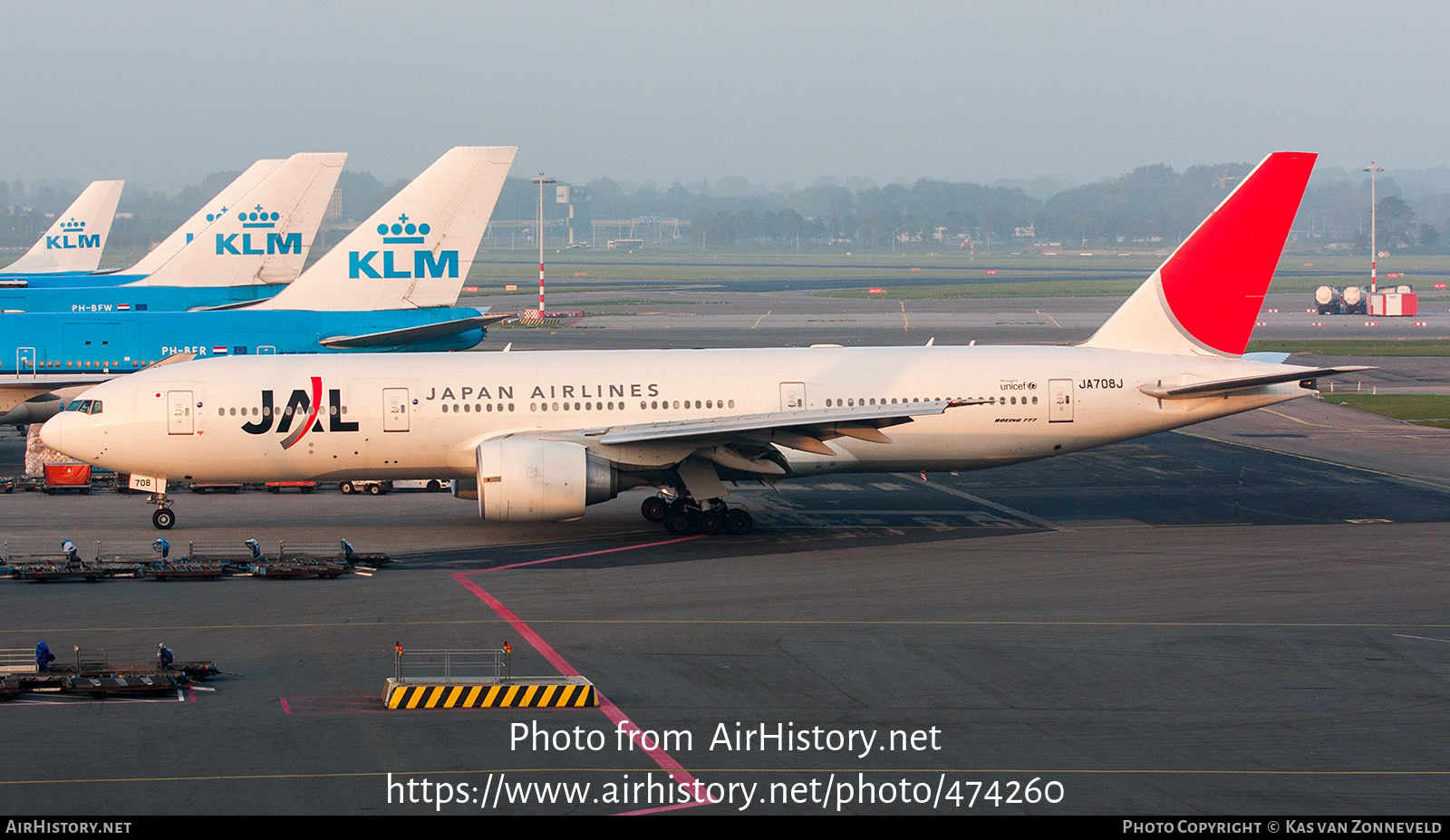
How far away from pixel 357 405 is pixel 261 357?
3146mm

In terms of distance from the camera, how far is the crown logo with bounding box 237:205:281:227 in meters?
51.9

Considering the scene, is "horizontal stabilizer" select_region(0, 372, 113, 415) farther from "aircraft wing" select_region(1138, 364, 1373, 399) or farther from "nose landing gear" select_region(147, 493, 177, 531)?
"aircraft wing" select_region(1138, 364, 1373, 399)

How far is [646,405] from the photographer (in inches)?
1222

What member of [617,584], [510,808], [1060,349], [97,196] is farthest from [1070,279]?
[510,808]

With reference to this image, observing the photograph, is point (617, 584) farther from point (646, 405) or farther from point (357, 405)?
point (357, 405)

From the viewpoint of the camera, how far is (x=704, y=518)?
30656 mm

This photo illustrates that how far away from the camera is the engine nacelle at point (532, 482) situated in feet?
91.6

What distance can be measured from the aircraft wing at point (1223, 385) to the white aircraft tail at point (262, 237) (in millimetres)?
32714

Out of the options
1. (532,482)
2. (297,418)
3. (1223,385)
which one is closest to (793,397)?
(532,482)

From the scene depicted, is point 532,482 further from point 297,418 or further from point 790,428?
point 297,418

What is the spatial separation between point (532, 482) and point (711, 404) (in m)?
5.16

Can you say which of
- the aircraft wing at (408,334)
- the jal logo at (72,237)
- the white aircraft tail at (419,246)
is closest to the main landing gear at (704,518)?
the aircraft wing at (408,334)

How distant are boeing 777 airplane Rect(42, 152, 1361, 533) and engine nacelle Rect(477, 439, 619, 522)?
0.26 feet

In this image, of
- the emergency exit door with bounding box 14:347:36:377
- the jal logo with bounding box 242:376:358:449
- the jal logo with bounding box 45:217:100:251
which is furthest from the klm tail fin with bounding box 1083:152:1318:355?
the jal logo with bounding box 45:217:100:251
